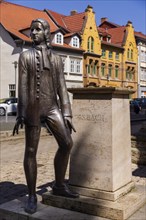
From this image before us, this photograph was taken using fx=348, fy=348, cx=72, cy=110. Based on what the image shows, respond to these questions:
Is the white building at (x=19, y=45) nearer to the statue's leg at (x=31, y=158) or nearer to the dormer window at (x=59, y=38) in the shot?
the dormer window at (x=59, y=38)

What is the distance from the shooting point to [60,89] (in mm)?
4527

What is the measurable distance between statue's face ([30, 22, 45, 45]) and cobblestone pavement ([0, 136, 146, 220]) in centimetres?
266

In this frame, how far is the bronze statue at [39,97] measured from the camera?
4.32 meters

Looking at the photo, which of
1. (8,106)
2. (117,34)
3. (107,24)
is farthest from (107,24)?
(8,106)

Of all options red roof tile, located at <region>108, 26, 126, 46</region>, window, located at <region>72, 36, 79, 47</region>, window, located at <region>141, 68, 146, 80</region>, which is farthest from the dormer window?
window, located at <region>141, 68, 146, 80</region>

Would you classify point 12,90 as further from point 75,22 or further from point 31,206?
point 31,206

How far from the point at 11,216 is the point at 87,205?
3.34ft

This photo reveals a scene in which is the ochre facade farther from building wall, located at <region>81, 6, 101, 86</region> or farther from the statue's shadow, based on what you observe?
the statue's shadow

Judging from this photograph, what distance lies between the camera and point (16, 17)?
127 ft

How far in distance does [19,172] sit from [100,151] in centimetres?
389

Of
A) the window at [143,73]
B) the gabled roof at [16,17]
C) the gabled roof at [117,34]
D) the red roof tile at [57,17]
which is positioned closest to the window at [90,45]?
the red roof tile at [57,17]

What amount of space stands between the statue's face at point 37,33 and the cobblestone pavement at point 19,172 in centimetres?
266

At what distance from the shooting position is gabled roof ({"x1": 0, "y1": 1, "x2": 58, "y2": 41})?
3577 cm

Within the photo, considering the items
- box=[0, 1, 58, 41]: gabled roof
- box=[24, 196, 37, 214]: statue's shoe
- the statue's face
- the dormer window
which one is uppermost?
box=[0, 1, 58, 41]: gabled roof
